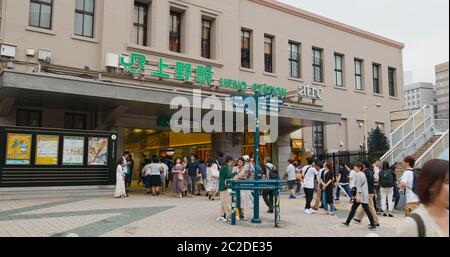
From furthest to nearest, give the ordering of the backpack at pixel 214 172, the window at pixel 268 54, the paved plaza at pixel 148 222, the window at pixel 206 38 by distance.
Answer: the window at pixel 268 54 → the window at pixel 206 38 → the backpack at pixel 214 172 → the paved plaza at pixel 148 222

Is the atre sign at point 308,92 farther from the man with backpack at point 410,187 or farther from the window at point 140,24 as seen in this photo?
the man with backpack at point 410,187

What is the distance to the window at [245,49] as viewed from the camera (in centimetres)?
2434

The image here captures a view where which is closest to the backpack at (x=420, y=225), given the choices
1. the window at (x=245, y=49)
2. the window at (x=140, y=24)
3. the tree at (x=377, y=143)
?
the window at (x=140, y=24)

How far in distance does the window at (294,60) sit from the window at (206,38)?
654 cm

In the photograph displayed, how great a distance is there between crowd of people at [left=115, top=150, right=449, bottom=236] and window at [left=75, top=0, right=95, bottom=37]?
21.3 feet

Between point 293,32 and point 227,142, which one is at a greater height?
point 293,32

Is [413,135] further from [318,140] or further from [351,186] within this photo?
[351,186]

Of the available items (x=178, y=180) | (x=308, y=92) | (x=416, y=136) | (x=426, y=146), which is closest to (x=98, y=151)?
(x=178, y=180)

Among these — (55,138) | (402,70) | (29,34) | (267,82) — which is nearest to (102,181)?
(55,138)

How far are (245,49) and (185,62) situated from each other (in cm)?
530

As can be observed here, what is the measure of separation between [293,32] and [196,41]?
27.1 ft
